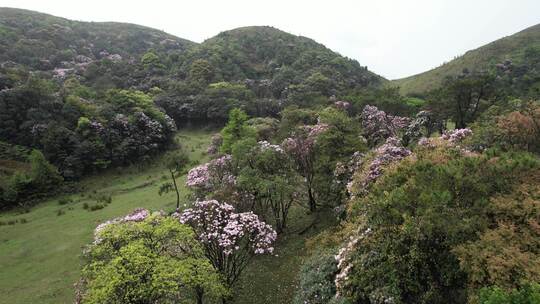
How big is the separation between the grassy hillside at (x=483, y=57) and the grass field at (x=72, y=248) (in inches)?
2547

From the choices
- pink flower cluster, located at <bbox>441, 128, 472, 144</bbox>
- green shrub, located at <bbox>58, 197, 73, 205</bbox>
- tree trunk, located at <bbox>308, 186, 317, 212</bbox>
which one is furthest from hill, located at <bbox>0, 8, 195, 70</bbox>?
pink flower cluster, located at <bbox>441, 128, 472, 144</bbox>

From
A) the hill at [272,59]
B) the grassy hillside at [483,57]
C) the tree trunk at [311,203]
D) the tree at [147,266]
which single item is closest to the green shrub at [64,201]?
the tree at [147,266]

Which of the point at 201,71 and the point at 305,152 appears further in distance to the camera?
the point at 201,71

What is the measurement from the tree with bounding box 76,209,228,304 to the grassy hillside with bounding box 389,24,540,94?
248 feet

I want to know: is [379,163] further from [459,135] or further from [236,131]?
[236,131]

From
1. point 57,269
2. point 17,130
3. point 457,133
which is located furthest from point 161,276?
point 17,130

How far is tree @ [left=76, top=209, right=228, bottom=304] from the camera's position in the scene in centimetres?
1339

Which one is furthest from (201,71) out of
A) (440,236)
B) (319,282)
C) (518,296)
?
(518,296)

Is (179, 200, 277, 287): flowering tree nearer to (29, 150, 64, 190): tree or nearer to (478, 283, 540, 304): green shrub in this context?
(478, 283, 540, 304): green shrub

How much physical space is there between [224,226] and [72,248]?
1447 cm

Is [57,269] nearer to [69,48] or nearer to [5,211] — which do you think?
[5,211]

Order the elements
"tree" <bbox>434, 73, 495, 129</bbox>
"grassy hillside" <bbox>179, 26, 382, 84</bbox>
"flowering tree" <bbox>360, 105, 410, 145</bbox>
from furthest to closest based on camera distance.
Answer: "grassy hillside" <bbox>179, 26, 382, 84</bbox> < "tree" <bbox>434, 73, 495, 129</bbox> < "flowering tree" <bbox>360, 105, 410, 145</bbox>

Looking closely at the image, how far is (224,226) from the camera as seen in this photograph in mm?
17547

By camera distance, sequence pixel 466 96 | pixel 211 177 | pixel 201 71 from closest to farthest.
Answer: pixel 211 177
pixel 466 96
pixel 201 71
